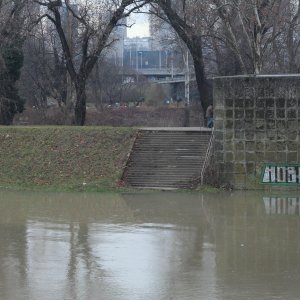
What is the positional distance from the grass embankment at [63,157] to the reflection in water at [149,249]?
353 cm

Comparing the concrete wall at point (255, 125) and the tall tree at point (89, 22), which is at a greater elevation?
the tall tree at point (89, 22)

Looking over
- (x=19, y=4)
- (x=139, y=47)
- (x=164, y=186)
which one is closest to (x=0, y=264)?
(x=164, y=186)

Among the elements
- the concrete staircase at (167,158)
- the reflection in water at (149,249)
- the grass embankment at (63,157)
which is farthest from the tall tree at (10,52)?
the reflection in water at (149,249)

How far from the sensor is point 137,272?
9742 millimetres

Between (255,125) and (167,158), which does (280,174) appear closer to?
(255,125)

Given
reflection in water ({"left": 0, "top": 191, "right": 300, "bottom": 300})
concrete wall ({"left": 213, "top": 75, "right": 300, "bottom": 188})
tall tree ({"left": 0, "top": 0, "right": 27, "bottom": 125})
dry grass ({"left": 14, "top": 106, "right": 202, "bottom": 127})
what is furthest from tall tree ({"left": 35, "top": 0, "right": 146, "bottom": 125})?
→ reflection in water ({"left": 0, "top": 191, "right": 300, "bottom": 300})

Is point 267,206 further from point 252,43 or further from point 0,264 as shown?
point 252,43

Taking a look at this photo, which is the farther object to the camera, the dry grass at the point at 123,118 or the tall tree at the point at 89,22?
the dry grass at the point at 123,118

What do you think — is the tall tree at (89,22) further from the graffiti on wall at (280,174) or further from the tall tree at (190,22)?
the graffiti on wall at (280,174)

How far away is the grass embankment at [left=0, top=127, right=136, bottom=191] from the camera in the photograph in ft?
72.4

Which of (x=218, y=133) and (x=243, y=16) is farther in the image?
(x=243, y=16)

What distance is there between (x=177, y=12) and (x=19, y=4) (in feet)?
27.2

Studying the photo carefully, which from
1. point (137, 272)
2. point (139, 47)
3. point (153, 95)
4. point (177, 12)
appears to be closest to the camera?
point (137, 272)

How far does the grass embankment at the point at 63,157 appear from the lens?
2208 cm
